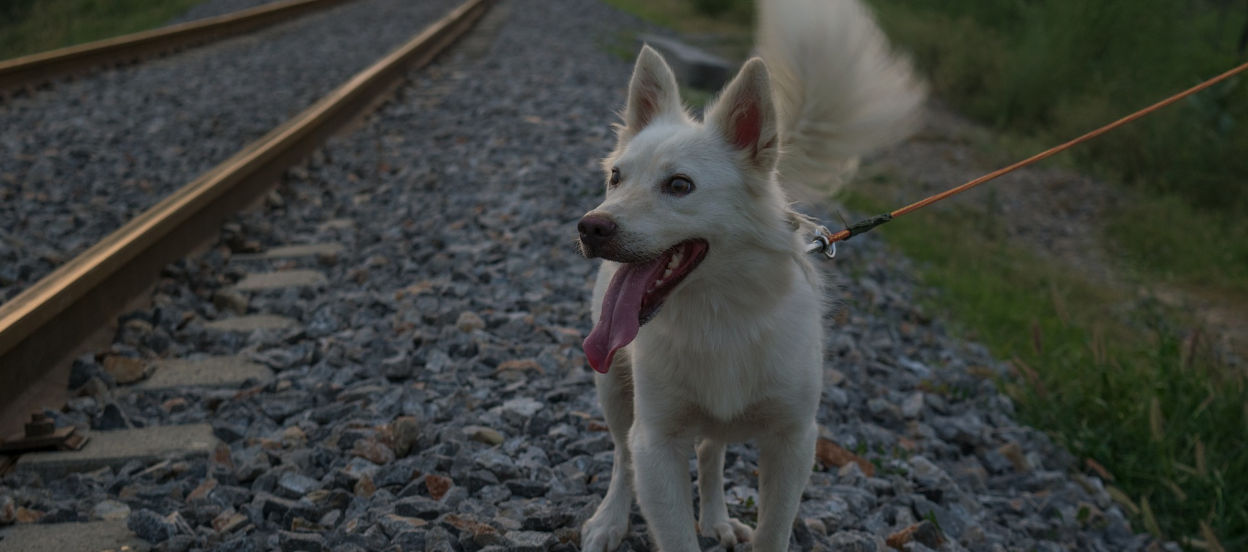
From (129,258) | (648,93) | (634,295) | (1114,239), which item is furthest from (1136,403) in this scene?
(1114,239)

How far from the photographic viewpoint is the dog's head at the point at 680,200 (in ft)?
8.51

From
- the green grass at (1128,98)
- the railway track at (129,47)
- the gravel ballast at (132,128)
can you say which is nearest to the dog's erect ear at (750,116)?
the gravel ballast at (132,128)

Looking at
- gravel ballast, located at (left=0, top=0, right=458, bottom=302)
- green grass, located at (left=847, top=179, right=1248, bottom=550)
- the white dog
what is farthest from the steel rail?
green grass, located at (left=847, top=179, right=1248, bottom=550)

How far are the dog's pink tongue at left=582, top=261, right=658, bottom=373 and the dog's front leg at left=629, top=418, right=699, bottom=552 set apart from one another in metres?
0.32

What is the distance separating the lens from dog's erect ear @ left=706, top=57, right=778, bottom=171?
2.80m

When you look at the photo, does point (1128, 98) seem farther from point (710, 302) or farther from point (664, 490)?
point (664, 490)

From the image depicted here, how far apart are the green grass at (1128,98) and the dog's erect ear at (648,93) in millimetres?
8738

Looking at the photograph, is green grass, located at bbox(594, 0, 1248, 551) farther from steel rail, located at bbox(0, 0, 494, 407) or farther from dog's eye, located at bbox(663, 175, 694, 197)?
steel rail, located at bbox(0, 0, 494, 407)

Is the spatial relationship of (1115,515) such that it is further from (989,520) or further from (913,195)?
(913,195)

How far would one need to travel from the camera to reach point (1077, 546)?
13.4 ft

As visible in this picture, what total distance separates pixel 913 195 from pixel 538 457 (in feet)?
28.4

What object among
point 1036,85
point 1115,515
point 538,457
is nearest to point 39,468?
point 538,457

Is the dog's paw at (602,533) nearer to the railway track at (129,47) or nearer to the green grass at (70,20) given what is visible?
the railway track at (129,47)

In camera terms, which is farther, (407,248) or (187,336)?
(407,248)
